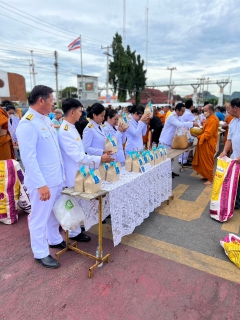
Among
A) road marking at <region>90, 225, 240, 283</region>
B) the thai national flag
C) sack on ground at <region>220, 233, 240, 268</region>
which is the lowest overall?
road marking at <region>90, 225, 240, 283</region>

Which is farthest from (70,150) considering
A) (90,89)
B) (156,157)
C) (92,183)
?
(90,89)

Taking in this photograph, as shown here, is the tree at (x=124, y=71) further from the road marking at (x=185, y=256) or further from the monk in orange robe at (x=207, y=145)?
the road marking at (x=185, y=256)

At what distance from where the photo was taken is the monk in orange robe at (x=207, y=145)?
4.61 m

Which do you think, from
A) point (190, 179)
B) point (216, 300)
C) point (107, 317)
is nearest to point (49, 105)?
point (107, 317)

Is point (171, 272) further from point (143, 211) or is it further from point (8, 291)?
point (8, 291)

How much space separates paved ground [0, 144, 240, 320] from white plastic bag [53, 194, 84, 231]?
0.51 meters

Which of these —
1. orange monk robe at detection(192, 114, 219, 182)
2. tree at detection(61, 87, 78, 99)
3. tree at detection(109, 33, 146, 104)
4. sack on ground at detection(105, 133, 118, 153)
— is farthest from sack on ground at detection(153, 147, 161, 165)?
tree at detection(61, 87, 78, 99)

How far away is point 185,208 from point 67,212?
2241 millimetres

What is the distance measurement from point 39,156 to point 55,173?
23 cm

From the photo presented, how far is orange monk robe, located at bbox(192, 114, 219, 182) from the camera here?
15.2 feet

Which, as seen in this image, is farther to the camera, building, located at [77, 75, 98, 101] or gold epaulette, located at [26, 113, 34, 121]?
building, located at [77, 75, 98, 101]

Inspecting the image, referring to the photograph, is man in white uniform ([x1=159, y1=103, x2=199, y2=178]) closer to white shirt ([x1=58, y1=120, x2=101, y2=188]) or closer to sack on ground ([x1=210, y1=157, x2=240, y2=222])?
sack on ground ([x1=210, y1=157, x2=240, y2=222])

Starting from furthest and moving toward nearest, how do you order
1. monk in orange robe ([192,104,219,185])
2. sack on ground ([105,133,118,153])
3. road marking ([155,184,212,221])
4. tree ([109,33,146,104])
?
tree ([109,33,146,104]) < monk in orange robe ([192,104,219,185]) < road marking ([155,184,212,221]) < sack on ground ([105,133,118,153])

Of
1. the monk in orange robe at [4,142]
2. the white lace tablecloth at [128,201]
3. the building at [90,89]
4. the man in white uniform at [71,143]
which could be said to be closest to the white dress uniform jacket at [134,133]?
the white lace tablecloth at [128,201]
